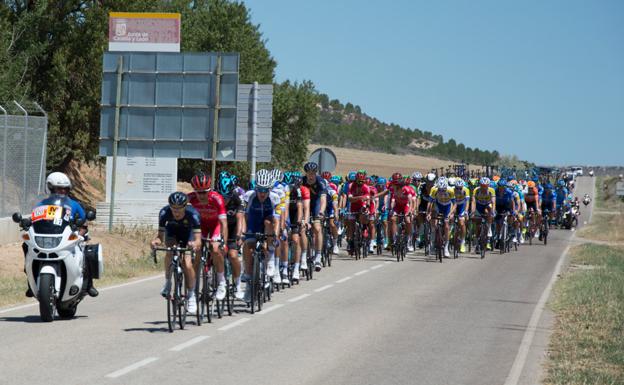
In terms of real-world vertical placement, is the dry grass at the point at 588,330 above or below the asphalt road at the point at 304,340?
above

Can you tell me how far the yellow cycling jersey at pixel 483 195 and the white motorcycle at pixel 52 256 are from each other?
17.3 m

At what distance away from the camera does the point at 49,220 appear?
44.1 feet

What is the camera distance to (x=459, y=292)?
63.1 feet

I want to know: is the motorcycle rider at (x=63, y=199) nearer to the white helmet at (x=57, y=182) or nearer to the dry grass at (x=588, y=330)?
the white helmet at (x=57, y=182)

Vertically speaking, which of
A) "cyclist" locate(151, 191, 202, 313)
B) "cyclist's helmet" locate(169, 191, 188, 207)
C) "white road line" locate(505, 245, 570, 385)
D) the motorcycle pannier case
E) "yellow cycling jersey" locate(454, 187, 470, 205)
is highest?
"yellow cycling jersey" locate(454, 187, 470, 205)

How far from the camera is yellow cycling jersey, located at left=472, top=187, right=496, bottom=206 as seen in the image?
2956 centimetres

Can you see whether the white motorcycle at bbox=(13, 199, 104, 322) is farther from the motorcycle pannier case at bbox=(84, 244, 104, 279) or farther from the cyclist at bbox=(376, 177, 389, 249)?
the cyclist at bbox=(376, 177, 389, 249)

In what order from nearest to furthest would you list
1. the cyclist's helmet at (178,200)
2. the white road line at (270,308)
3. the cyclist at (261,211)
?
the cyclist's helmet at (178,200) < the white road line at (270,308) < the cyclist at (261,211)

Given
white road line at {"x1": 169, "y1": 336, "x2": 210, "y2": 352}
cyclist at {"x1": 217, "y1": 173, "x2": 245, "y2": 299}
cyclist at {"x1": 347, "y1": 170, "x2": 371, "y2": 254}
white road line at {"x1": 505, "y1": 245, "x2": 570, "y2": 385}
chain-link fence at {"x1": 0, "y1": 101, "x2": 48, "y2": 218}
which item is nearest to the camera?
white road line at {"x1": 505, "y1": 245, "x2": 570, "y2": 385}

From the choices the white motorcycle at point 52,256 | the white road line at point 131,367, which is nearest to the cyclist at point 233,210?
the white motorcycle at point 52,256

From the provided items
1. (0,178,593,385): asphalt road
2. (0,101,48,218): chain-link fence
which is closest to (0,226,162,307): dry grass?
(0,101,48,218): chain-link fence

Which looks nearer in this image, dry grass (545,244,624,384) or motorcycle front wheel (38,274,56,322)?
dry grass (545,244,624,384)

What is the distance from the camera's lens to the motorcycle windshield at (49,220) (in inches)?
528

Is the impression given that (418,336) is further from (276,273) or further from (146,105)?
(146,105)
